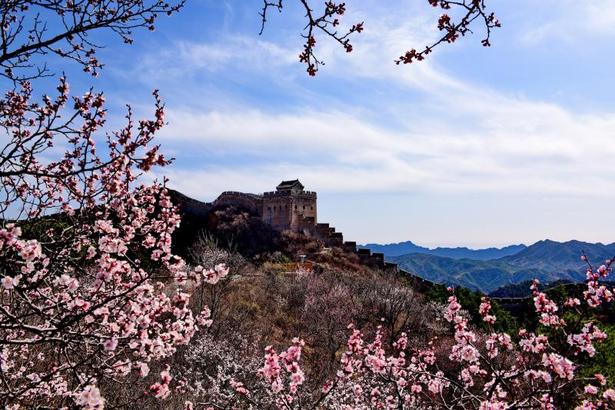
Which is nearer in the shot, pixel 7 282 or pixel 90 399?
pixel 7 282

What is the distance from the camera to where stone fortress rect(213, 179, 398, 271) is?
192ft

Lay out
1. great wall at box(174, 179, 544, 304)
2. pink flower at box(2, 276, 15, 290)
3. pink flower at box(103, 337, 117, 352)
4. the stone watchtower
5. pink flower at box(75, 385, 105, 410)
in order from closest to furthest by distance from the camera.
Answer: pink flower at box(2, 276, 15, 290), pink flower at box(75, 385, 105, 410), pink flower at box(103, 337, 117, 352), great wall at box(174, 179, 544, 304), the stone watchtower

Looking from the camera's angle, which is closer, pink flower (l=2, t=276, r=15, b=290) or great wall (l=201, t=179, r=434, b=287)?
pink flower (l=2, t=276, r=15, b=290)

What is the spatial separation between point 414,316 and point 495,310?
5.48 metres

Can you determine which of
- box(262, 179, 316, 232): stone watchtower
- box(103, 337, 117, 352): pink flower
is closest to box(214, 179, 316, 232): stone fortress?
box(262, 179, 316, 232): stone watchtower

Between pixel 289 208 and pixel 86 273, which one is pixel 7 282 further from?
pixel 289 208

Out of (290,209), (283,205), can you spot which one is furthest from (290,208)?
(283,205)

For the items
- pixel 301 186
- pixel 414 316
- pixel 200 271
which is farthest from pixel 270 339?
pixel 301 186

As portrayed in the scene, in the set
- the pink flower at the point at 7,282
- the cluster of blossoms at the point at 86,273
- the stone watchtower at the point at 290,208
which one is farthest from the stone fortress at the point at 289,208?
the pink flower at the point at 7,282

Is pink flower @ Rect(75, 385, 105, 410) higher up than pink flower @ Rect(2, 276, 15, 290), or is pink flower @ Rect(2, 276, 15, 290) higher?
pink flower @ Rect(2, 276, 15, 290)

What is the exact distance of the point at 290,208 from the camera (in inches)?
2411

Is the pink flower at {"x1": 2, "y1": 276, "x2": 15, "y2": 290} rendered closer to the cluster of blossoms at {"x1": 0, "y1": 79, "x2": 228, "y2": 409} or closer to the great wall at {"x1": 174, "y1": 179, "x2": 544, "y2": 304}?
the cluster of blossoms at {"x1": 0, "y1": 79, "x2": 228, "y2": 409}

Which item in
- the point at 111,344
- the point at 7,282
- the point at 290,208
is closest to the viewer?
the point at 7,282

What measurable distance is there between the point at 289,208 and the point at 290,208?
0.16 meters
